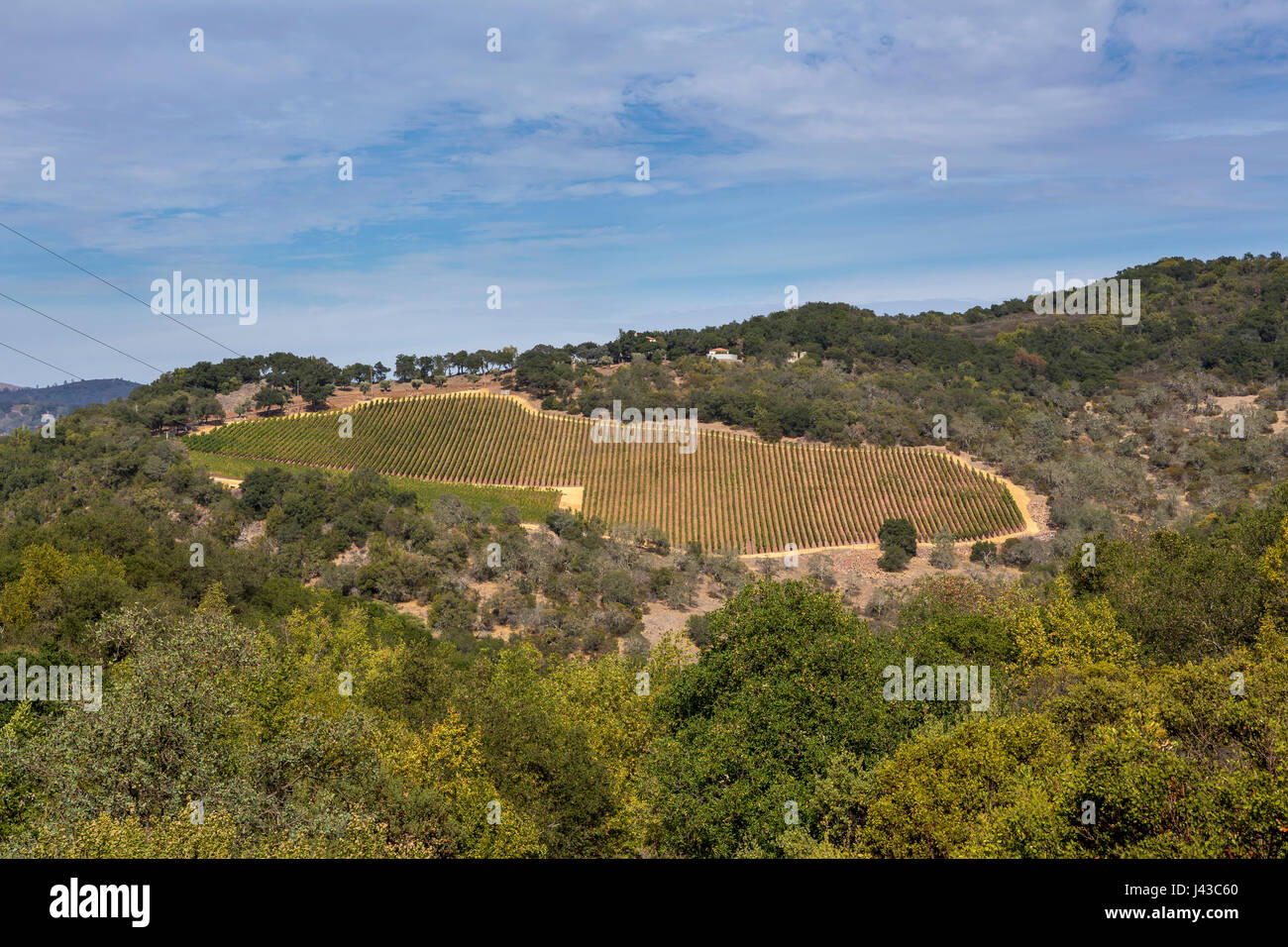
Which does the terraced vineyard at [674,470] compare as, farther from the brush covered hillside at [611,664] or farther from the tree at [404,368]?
the tree at [404,368]

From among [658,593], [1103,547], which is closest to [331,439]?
[658,593]

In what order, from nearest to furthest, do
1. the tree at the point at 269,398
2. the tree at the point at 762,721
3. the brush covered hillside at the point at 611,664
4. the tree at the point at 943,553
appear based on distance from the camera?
1. the brush covered hillside at the point at 611,664
2. the tree at the point at 762,721
3. the tree at the point at 943,553
4. the tree at the point at 269,398

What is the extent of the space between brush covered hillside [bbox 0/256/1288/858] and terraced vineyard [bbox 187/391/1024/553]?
1.38m

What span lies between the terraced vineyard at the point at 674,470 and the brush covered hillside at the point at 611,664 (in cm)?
138

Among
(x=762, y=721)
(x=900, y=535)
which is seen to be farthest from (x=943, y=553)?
(x=762, y=721)

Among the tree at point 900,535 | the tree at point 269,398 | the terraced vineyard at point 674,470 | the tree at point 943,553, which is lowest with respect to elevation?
the tree at point 943,553

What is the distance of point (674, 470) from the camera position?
271 feet

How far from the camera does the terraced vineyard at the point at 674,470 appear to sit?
73875 mm

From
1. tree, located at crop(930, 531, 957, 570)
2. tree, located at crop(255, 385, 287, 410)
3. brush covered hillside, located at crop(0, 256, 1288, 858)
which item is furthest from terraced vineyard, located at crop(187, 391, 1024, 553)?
tree, located at crop(255, 385, 287, 410)

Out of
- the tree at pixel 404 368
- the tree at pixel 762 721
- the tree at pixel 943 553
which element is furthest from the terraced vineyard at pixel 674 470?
the tree at pixel 762 721

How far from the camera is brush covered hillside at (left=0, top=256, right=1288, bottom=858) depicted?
15.8 meters

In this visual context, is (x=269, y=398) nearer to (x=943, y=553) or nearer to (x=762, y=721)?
(x=943, y=553)

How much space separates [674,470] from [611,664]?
5243 cm
